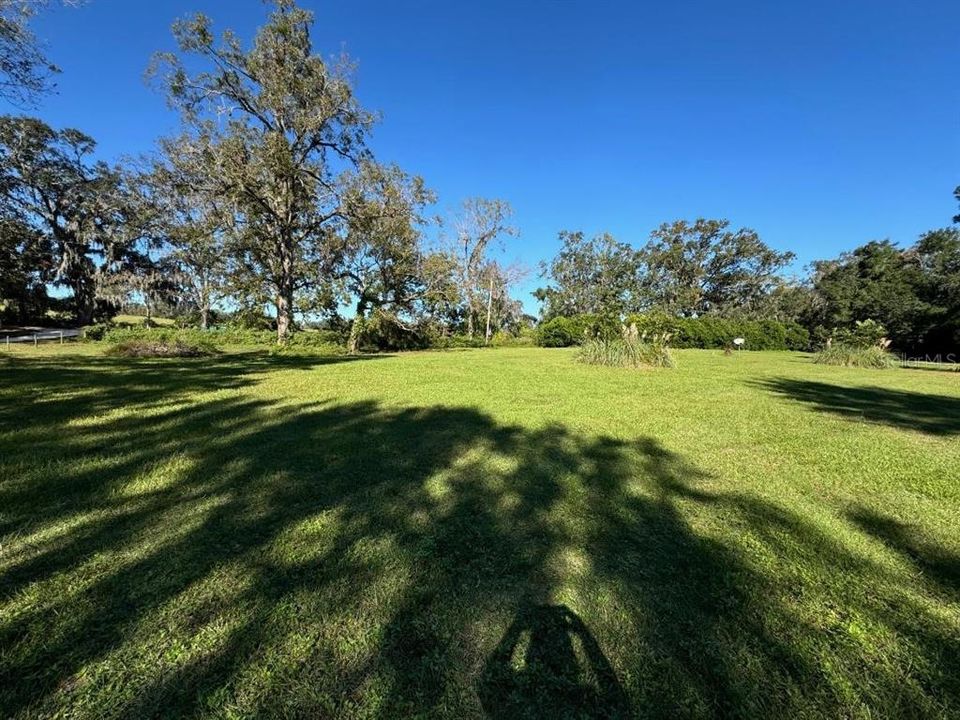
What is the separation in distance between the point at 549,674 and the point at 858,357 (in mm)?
17489

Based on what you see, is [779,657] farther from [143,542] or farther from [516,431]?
[516,431]

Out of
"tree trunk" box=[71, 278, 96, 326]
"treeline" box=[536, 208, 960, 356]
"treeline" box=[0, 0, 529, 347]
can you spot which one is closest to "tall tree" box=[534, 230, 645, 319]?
"treeline" box=[536, 208, 960, 356]

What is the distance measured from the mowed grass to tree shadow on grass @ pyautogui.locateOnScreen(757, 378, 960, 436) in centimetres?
136

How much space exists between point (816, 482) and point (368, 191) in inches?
734

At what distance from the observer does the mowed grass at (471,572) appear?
4.79 ft

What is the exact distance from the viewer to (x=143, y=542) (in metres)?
2.29

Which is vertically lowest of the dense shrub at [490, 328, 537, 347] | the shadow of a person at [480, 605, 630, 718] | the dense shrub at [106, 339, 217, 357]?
the dense shrub at [490, 328, 537, 347]

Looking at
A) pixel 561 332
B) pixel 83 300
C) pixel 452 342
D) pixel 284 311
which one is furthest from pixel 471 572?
pixel 83 300

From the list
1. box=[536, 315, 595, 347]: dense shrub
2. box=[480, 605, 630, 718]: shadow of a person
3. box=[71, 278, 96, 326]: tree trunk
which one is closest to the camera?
box=[480, 605, 630, 718]: shadow of a person

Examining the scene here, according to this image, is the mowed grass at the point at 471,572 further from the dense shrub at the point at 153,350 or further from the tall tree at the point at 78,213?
the tall tree at the point at 78,213

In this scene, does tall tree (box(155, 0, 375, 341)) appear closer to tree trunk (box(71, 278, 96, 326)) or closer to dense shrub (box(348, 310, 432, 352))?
dense shrub (box(348, 310, 432, 352))

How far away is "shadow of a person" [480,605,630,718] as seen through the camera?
1.40 m

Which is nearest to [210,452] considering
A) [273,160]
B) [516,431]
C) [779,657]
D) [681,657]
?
[516,431]

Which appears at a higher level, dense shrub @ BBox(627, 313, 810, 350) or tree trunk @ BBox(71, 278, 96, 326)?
tree trunk @ BBox(71, 278, 96, 326)
